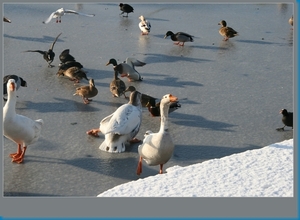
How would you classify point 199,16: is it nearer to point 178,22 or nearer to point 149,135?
point 178,22

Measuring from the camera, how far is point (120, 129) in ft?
20.0

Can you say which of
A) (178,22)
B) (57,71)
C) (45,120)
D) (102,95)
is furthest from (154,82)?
(178,22)

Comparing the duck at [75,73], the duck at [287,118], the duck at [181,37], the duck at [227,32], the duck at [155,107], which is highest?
the duck at [227,32]

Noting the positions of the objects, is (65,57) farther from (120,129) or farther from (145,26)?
(120,129)

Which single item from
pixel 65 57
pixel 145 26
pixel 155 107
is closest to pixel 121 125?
pixel 155 107

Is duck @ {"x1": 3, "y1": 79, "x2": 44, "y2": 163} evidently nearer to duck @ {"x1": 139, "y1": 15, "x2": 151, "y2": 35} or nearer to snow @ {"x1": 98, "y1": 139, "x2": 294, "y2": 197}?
snow @ {"x1": 98, "y1": 139, "x2": 294, "y2": 197}

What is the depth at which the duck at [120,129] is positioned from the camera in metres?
6.09

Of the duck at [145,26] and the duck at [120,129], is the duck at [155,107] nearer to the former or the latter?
the duck at [120,129]

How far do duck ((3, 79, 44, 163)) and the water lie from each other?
128 millimetres

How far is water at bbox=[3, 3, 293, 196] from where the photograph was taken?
5812 millimetres

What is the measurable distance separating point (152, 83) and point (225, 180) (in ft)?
11.1

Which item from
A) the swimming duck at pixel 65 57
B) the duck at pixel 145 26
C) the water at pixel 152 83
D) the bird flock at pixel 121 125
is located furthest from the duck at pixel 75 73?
the duck at pixel 145 26

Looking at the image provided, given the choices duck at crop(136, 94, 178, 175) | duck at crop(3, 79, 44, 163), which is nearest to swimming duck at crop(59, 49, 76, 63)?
duck at crop(3, 79, 44, 163)

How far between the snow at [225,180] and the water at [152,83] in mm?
330
